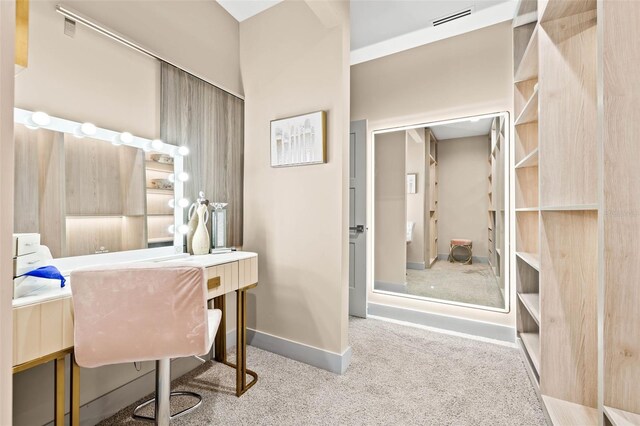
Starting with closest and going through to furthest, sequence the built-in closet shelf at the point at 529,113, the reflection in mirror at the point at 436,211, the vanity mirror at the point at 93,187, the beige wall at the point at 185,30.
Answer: the vanity mirror at the point at 93,187, the beige wall at the point at 185,30, the built-in closet shelf at the point at 529,113, the reflection in mirror at the point at 436,211

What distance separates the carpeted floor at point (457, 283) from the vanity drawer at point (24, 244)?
9.86 feet

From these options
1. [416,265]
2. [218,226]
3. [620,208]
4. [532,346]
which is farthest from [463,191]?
[218,226]

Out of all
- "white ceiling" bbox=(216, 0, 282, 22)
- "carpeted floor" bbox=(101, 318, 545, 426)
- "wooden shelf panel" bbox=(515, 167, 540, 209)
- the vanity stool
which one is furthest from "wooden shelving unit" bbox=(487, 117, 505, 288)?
"white ceiling" bbox=(216, 0, 282, 22)

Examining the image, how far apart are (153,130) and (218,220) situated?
73 cm

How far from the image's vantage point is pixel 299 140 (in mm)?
2139

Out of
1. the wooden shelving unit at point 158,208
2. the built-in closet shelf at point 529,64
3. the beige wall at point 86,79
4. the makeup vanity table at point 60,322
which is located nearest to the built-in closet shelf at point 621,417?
the makeup vanity table at point 60,322

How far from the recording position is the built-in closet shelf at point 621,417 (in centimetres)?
94

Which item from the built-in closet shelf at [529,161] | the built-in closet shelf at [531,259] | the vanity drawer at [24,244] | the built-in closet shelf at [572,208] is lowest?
the built-in closet shelf at [531,259]

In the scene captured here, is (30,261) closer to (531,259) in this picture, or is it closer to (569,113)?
(569,113)

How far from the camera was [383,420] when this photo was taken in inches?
60.6

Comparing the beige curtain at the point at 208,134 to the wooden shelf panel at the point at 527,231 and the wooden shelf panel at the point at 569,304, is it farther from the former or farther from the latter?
the wooden shelf panel at the point at 527,231

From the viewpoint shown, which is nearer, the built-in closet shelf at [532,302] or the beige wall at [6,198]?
the beige wall at [6,198]

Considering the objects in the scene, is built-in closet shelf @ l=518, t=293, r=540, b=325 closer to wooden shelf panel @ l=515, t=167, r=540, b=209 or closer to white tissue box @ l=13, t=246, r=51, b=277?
wooden shelf panel @ l=515, t=167, r=540, b=209

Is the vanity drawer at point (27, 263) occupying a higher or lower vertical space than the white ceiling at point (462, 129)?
lower
